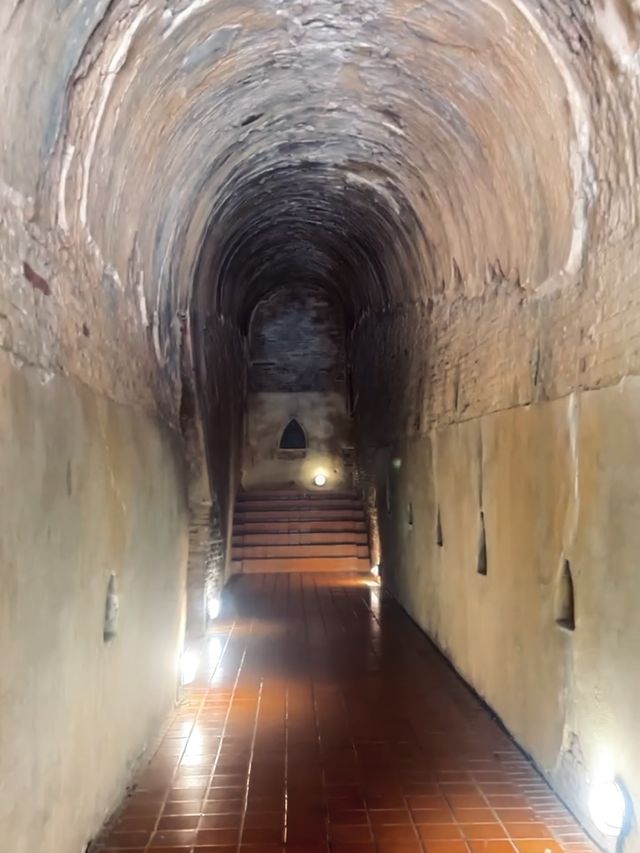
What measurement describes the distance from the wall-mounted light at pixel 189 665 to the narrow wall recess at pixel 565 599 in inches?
104

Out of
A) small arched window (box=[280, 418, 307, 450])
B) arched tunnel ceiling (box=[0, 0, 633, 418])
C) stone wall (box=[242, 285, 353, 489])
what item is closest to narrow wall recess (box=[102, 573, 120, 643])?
arched tunnel ceiling (box=[0, 0, 633, 418])

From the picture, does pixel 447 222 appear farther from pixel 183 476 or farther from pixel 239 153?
pixel 183 476

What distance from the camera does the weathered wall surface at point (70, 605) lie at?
2.36m

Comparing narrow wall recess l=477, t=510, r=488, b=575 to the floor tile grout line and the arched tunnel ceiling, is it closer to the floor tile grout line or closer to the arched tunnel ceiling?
the arched tunnel ceiling

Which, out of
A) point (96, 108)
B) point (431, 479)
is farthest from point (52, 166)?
point (431, 479)

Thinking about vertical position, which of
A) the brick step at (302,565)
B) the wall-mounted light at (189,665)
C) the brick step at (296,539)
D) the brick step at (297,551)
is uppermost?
the brick step at (296,539)

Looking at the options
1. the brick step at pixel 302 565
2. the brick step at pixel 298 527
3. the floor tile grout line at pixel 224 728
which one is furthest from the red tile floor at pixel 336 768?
the brick step at pixel 298 527

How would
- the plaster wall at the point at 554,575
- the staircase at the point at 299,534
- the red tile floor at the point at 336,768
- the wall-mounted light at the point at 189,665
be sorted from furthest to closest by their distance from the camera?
1. the staircase at the point at 299,534
2. the wall-mounted light at the point at 189,665
3. the red tile floor at the point at 336,768
4. the plaster wall at the point at 554,575

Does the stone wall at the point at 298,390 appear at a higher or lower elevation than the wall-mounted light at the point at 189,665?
higher

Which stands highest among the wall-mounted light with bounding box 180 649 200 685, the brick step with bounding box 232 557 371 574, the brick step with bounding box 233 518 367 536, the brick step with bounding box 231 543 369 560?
the brick step with bounding box 233 518 367 536

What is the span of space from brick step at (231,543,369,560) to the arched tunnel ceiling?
15.8 ft

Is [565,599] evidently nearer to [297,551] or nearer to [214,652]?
[214,652]

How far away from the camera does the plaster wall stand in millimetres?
2963

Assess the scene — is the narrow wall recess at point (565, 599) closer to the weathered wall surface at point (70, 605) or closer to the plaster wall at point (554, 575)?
the plaster wall at point (554, 575)
